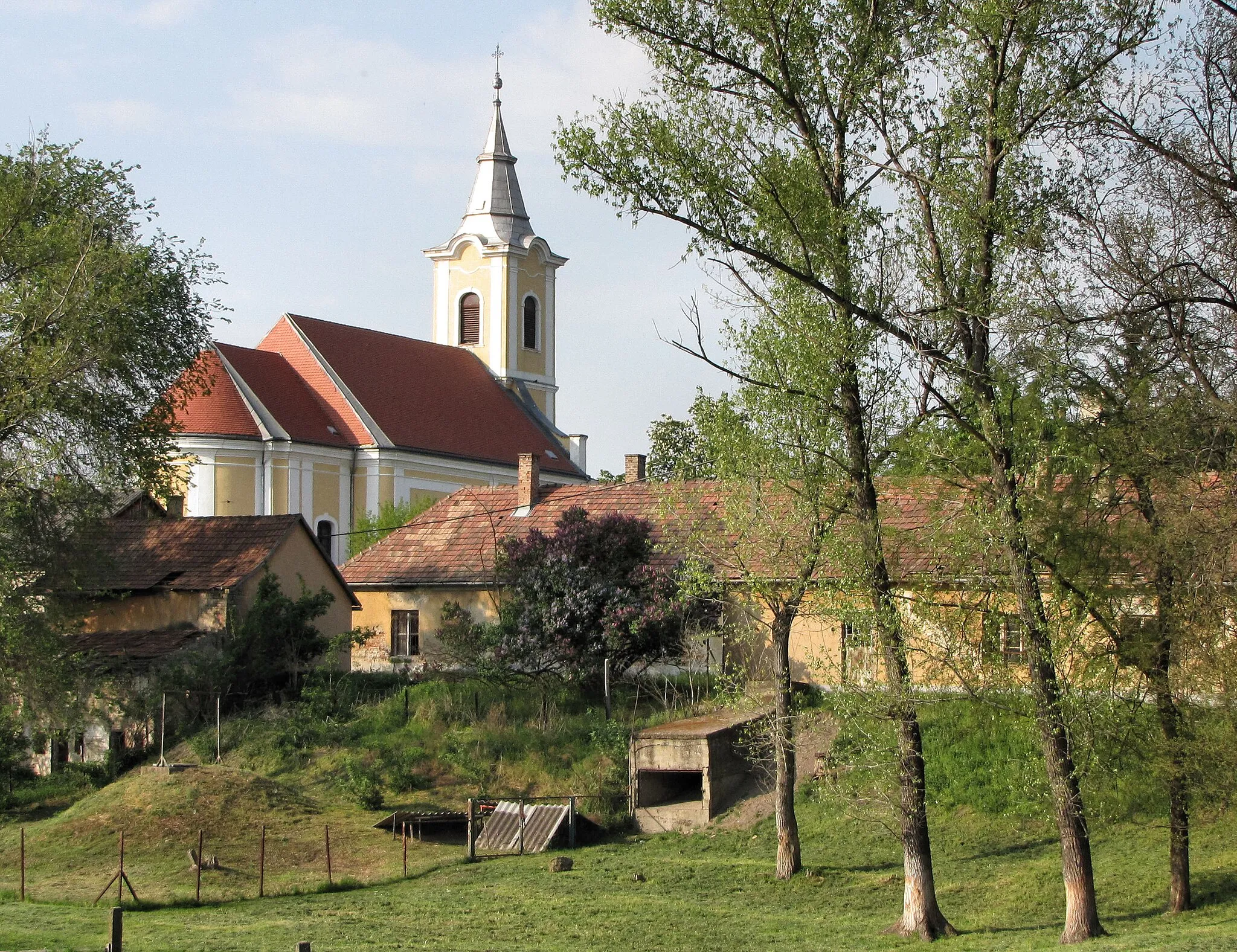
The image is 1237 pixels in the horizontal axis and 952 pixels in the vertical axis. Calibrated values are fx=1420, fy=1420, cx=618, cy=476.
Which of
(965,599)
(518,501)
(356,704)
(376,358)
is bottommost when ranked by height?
(356,704)

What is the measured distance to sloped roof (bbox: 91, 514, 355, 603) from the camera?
30.7 meters

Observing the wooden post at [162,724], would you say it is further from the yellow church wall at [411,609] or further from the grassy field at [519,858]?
the yellow church wall at [411,609]

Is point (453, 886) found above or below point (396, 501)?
below

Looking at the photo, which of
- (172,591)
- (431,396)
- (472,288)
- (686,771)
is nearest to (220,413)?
(431,396)

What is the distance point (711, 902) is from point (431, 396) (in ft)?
132

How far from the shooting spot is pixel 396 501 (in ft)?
172

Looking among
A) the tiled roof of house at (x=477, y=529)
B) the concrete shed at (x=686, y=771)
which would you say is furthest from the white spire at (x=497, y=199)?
the concrete shed at (x=686, y=771)

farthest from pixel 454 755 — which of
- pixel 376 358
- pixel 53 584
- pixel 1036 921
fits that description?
pixel 376 358

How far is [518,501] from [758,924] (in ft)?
62.2

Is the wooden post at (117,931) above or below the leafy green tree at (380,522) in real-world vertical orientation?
below

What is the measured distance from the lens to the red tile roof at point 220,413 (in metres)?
48.2

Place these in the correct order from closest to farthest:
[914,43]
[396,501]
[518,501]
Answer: [914,43] < [518,501] < [396,501]

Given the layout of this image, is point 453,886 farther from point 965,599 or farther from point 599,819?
point 965,599

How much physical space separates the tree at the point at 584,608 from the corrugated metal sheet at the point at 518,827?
484 cm
